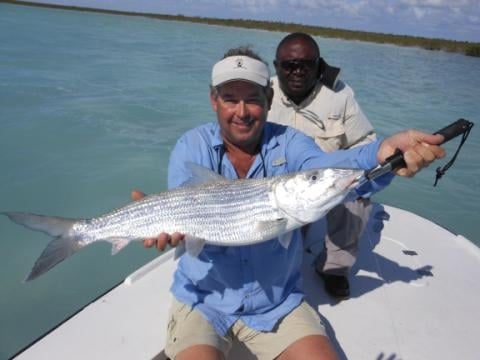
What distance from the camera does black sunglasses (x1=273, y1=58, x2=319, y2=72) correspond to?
3.95m

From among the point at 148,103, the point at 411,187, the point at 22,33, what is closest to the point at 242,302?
the point at 411,187

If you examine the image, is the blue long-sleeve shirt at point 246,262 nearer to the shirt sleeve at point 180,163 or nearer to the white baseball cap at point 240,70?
the shirt sleeve at point 180,163

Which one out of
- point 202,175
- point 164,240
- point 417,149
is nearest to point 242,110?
point 202,175

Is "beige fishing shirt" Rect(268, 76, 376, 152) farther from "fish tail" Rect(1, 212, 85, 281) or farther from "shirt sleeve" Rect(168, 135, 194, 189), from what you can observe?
"fish tail" Rect(1, 212, 85, 281)

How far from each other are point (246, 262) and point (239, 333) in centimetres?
47

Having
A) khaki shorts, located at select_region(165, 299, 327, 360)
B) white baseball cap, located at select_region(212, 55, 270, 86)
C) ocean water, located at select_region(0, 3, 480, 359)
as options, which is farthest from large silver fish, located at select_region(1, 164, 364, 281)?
ocean water, located at select_region(0, 3, 480, 359)

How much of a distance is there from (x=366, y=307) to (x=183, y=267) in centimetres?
150

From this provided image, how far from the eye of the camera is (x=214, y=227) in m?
2.29

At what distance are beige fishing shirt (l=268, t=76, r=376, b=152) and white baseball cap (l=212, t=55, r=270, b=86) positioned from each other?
70.0 inches

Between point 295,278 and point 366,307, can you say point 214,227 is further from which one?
point 366,307

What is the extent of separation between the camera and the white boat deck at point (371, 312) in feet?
8.18

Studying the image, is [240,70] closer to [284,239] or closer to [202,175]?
[202,175]

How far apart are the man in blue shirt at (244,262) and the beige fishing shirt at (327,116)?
1.57 metres

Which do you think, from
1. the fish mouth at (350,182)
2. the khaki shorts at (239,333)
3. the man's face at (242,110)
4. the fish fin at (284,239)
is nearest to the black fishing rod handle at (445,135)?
the fish mouth at (350,182)
